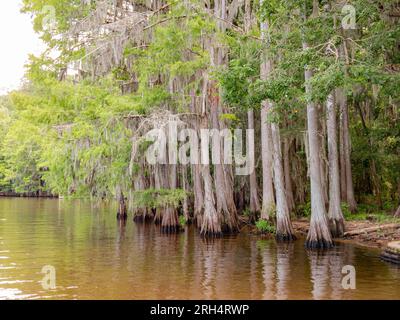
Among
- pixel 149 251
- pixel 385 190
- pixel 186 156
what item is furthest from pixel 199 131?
pixel 385 190

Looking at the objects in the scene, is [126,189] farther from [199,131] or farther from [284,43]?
[284,43]

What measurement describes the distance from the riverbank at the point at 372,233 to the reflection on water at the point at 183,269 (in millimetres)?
992

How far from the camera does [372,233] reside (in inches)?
602

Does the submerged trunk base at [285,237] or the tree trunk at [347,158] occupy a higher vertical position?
the tree trunk at [347,158]

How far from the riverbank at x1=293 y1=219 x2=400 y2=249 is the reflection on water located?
39.1 inches

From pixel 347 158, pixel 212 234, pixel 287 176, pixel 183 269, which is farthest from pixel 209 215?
pixel 347 158

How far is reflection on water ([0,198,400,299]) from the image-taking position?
8.53m

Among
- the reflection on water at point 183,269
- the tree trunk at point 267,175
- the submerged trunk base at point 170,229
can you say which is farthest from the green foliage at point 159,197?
the tree trunk at point 267,175

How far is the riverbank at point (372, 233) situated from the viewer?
14.4 metres

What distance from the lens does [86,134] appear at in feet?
53.9

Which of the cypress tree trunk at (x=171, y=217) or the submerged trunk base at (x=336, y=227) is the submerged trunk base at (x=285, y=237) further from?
the cypress tree trunk at (x=171, y=217)

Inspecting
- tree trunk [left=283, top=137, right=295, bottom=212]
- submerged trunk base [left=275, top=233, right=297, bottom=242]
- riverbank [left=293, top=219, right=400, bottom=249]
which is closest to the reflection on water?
submerged trunk base [left=275, top=233, right=297, bottom=242]

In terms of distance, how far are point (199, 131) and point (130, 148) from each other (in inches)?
97.8

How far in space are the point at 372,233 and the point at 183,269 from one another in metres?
7.14
